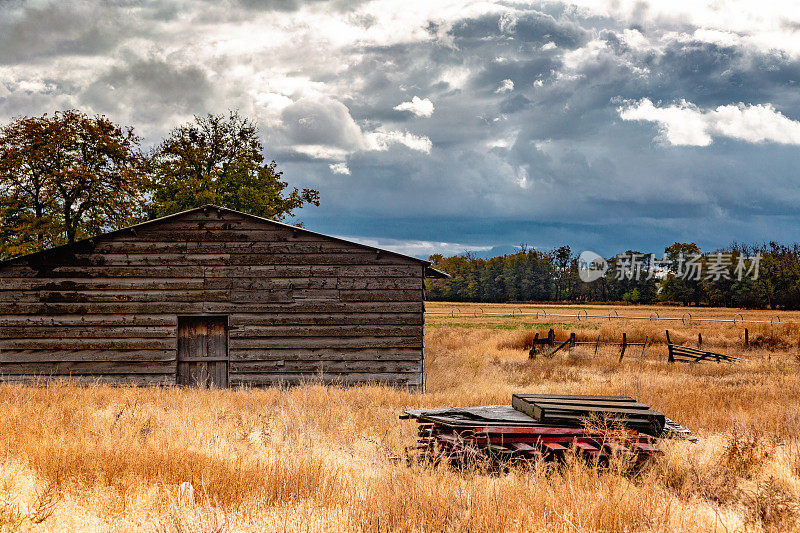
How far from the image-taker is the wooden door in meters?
14.6

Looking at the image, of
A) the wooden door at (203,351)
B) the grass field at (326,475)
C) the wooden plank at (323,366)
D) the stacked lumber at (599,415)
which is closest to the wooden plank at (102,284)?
the wooden door at (203,351)

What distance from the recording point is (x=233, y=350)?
48.1ft

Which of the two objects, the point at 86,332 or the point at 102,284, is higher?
the point at 102,284

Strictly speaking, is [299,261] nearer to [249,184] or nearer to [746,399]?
[746,399]

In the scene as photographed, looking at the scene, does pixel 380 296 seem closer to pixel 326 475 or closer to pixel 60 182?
pixel 326 475

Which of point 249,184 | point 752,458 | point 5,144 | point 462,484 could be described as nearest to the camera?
point 462,484

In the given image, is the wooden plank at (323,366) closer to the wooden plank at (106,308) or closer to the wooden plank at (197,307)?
the wooden plank at (197,307)

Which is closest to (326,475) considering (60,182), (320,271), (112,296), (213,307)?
(320,271)

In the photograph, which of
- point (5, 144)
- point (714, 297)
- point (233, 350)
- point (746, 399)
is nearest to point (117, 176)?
point (5, 144)

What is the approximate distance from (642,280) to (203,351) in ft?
374

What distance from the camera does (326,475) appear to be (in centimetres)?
619

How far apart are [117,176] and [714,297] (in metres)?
96.7
